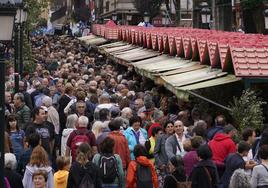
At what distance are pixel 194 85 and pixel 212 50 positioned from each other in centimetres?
151

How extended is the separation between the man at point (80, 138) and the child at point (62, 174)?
2032 mm

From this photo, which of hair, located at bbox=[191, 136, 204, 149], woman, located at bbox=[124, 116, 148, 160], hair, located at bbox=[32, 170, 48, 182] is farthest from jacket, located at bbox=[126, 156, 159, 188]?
woman, located at bbox=[124, 116, 148, 160]

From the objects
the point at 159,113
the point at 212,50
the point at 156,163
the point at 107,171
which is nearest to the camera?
the point at 107,171

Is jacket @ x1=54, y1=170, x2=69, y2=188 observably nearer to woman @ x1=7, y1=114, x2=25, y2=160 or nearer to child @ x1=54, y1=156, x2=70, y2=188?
child @ x1=54, y1=156, x2=70, y2=188

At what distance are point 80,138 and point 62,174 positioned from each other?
7.45 ft

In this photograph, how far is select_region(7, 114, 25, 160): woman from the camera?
43.2 feet

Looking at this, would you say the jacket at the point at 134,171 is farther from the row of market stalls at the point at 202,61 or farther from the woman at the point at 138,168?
the row of market stalls at the point at 202,61

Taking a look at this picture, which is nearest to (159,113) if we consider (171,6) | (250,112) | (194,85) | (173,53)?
(194,85)

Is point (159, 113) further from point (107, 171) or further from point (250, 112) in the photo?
point (107, 171)

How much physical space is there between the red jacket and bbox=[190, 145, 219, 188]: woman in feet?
3.32

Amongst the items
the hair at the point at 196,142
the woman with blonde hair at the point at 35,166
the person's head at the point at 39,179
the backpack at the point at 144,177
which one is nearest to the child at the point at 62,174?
the woman with blonde hair at the point at 35,166

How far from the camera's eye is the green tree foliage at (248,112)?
1493 centimetres

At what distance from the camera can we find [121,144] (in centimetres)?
1309

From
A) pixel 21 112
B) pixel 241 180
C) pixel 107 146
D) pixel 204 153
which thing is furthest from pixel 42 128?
pixel 241 180
